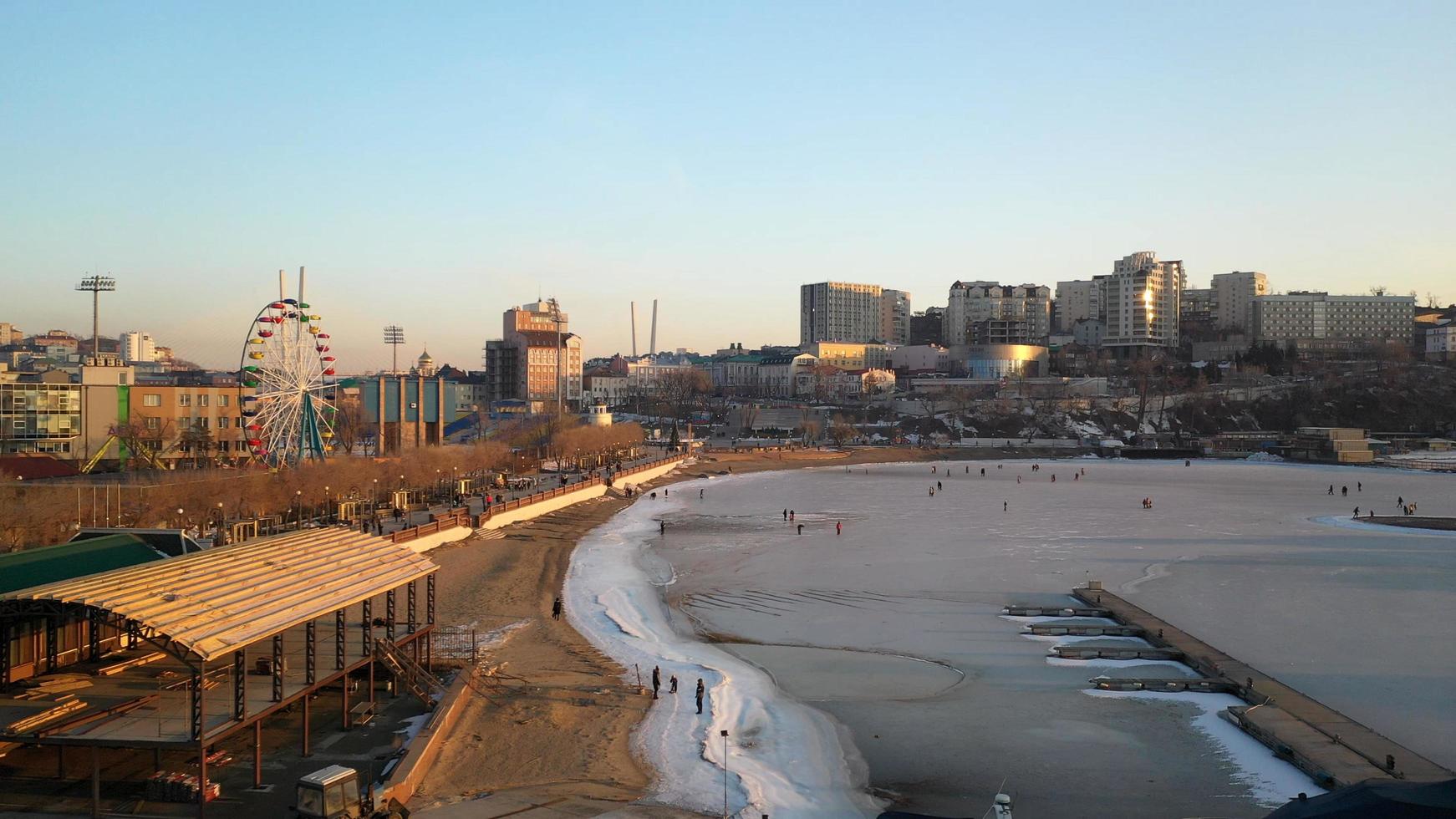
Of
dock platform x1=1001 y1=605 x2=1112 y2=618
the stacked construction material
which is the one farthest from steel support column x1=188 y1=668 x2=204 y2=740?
dock platform x1=1001 y1=605 x2=1112 y2=618

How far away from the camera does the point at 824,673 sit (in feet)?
62.0

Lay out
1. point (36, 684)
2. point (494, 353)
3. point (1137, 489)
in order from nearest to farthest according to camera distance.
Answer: point (36, 684), point (1137, 489), point (494, 353)

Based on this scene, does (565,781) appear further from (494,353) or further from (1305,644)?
(494,353)

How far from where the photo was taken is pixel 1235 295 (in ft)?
580

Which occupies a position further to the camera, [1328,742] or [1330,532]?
[1330,532]

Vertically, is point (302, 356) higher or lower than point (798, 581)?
higher

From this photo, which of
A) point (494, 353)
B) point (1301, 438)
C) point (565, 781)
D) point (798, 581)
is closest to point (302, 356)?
point (798, 581)

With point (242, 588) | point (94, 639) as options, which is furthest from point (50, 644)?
point (242, 588)

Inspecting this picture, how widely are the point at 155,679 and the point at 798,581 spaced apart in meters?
17.5

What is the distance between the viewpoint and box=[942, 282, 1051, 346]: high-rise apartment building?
17238cm

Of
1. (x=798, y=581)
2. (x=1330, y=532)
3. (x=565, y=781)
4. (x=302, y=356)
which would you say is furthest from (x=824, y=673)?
(x=302, y=356)

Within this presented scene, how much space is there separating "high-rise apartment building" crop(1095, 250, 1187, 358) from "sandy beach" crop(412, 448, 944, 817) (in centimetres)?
13579

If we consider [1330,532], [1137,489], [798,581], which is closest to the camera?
[798,581]

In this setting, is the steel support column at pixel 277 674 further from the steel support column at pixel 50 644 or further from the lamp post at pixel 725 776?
the lamp post at pixel 725 776
